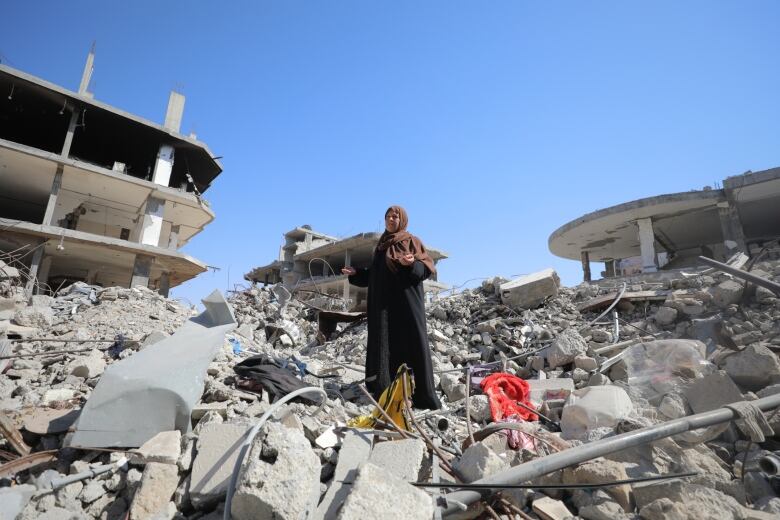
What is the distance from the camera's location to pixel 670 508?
5.08 ft

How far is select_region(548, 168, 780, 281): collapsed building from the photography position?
1200 centimetres

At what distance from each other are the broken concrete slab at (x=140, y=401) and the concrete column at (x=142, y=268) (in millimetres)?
13281

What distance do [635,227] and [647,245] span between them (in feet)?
4.93

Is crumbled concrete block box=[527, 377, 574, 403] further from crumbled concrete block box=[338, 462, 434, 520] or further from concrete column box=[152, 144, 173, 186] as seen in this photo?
concrete column box=[152, 144, 173, 186]

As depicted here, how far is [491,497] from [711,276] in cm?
836

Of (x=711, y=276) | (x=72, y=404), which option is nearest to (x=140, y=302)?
(x=72, y=404)

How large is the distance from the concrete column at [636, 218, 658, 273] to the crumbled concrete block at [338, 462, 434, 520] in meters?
14.1

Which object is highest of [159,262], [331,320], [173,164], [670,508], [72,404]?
[173,164]

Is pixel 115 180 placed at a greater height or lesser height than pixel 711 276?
greater

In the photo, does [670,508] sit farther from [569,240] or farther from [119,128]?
[119,128]

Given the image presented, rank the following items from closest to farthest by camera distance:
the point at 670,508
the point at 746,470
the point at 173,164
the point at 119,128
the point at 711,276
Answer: the point at 670,508, the point at 746,470, the point at 711,276, the point at 119,128, the point at 173,164

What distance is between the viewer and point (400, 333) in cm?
306

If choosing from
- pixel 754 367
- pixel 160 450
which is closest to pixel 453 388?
pixel 754 367

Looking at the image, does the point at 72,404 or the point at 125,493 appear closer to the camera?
the point at 125,493
